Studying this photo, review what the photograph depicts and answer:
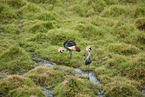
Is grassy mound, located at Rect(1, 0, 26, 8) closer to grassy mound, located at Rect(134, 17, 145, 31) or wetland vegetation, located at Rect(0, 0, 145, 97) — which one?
wetland vegetation, located at Rect(0, 0, 145, 97)

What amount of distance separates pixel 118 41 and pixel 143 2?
12.7ft

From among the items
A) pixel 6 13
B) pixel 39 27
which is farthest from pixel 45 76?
pixel 6 13

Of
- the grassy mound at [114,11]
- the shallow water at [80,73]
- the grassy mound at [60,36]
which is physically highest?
the grassy mound at [114,11]

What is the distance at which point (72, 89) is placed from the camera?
15.2 feet

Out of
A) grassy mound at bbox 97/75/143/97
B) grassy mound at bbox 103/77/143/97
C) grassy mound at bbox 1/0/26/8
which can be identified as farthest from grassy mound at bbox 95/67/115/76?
grassy mound at bbox 1/0/26/8

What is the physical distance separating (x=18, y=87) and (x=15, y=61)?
154cm

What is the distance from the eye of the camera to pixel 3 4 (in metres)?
9.05

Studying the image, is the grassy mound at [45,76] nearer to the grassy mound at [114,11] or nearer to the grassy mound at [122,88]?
the grassy mound at [122,88]

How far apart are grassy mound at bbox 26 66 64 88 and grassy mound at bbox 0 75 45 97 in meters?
0.33

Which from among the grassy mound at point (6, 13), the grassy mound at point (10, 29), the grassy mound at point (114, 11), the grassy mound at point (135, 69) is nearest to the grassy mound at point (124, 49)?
the grassy mound at point (135, 69)

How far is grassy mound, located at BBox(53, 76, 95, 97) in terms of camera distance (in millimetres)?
4578

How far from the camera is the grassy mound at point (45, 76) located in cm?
513

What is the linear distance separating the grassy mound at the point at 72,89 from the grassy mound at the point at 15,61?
5.03 feet

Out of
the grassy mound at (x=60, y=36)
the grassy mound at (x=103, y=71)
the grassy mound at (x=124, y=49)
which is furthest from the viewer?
the grassy mound at (x=60, y=36)
